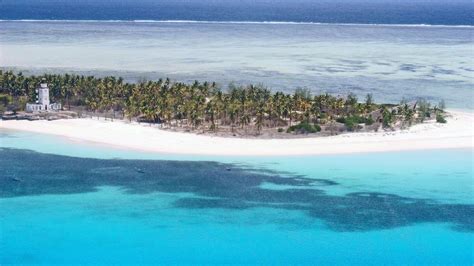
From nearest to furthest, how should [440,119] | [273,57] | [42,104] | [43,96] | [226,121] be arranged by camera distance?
[226,121]
[440,119]
[43,96]
[42,104]
[273,57]

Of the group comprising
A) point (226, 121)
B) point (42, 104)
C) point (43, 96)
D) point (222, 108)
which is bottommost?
point (226, 121)

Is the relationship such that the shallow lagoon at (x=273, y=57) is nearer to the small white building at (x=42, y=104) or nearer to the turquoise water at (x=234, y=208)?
the small white building at (x=42, y=104)

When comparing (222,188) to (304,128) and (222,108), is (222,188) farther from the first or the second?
(222,108)

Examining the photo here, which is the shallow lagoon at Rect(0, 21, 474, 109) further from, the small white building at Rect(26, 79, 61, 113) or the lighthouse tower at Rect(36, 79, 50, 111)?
the lighthouse tower at Rect(36, 79, 50, 111)

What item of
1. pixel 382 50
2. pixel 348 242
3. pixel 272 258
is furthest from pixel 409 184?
pixel 382 50

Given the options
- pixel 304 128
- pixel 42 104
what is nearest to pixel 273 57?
pixel 42 104

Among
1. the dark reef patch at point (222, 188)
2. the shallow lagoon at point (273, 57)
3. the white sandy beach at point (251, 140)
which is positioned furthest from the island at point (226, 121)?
the shallow lagoon at point (273, 57)
